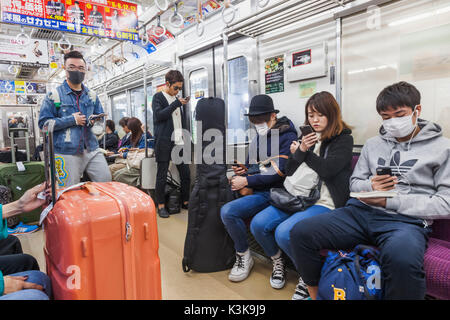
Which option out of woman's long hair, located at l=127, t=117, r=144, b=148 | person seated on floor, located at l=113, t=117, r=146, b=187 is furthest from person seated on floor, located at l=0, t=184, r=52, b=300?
woman's long hair, located at l=127, t=117, r=144, b=148

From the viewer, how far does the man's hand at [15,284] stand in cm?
106

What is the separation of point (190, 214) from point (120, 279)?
4.46 ft

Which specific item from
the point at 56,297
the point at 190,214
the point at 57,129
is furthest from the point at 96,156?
the point at 56,297

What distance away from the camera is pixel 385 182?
1.75 meters

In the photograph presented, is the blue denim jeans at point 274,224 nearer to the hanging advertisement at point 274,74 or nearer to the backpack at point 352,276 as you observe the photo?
the backpack at point 352,276

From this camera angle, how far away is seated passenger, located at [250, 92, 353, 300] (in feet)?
6.97

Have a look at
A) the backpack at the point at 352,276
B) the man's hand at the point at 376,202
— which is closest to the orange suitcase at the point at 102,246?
the backpack at the point at 352,276

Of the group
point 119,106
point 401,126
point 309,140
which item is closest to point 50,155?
point 309,140

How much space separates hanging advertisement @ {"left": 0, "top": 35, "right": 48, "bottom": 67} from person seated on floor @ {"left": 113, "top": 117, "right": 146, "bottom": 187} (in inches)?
138

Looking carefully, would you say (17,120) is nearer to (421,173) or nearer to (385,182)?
(385,182)

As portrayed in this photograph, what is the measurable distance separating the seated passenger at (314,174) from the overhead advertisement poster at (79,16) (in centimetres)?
396

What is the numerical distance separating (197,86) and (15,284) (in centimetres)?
442

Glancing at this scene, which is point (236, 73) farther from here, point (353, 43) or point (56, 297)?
point (56, 297)

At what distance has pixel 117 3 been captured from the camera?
4.90 meters
